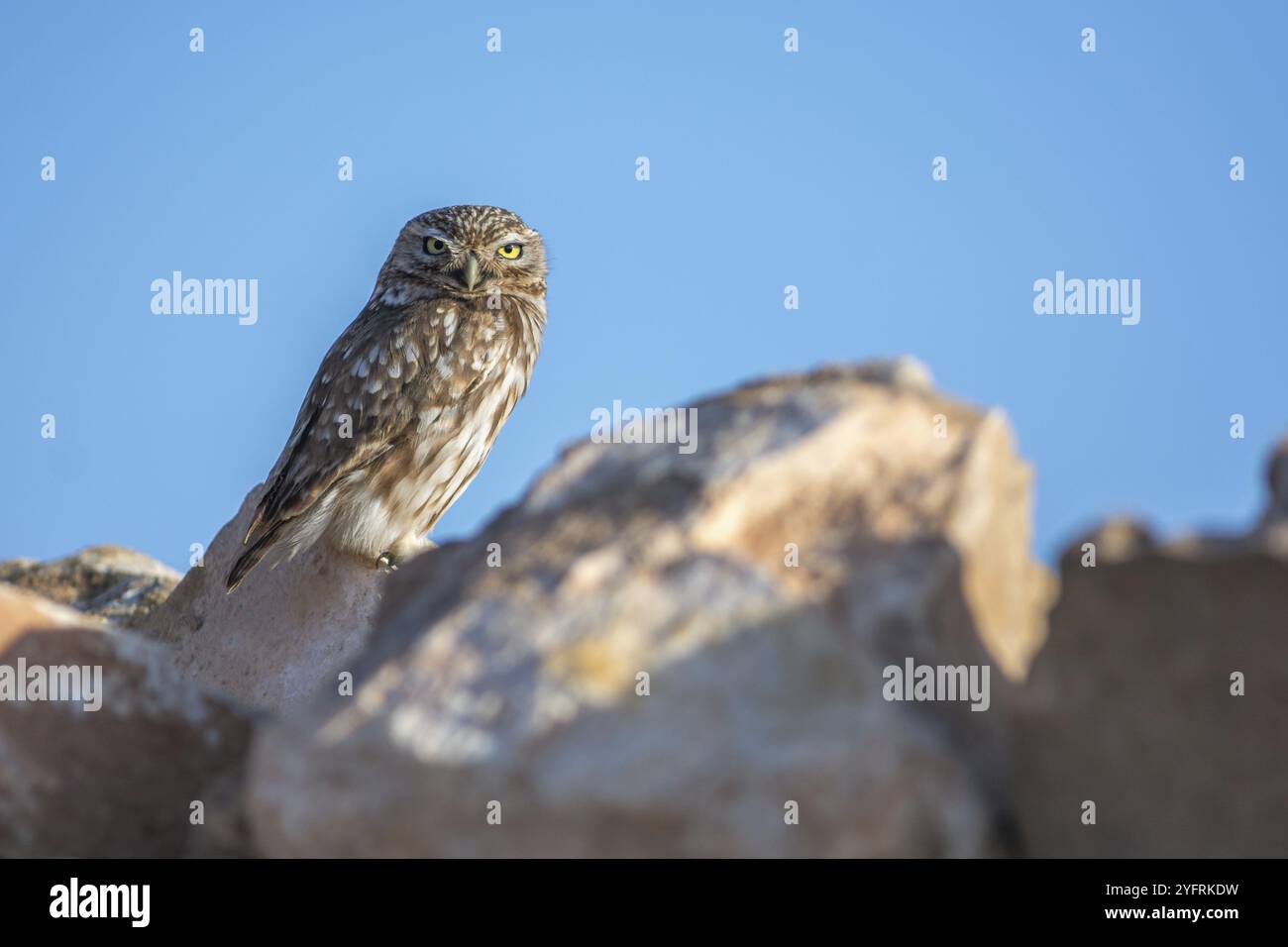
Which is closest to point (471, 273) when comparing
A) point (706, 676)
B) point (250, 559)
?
point (250, 559)

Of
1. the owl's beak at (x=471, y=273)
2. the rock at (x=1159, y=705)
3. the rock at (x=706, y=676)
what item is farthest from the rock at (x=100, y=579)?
the rock at (x=1159, y=705)

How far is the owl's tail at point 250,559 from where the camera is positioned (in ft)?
31.1

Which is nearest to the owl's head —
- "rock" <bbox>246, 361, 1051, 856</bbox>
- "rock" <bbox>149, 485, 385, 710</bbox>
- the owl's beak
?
the owl's beak

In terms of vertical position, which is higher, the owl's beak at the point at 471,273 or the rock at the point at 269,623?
the owl's beak at the point at 471,273

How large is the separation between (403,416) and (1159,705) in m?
8.03

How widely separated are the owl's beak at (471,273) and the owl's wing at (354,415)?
0.84 m

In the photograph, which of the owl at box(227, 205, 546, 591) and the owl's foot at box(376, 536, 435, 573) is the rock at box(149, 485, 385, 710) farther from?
the owl's foot at box(376, 536, 435, 573)

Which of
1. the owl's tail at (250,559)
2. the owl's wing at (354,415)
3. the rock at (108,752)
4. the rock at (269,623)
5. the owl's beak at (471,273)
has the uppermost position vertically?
the owl's beak at (471,273)

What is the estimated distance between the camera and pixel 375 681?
362cm

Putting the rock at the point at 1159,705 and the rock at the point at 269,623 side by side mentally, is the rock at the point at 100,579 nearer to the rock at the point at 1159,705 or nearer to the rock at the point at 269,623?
the rock at the point at 269,623

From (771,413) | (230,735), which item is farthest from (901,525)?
(230,735)

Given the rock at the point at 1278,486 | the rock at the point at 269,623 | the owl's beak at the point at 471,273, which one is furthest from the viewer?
the owl's beak at the point at 471,273
